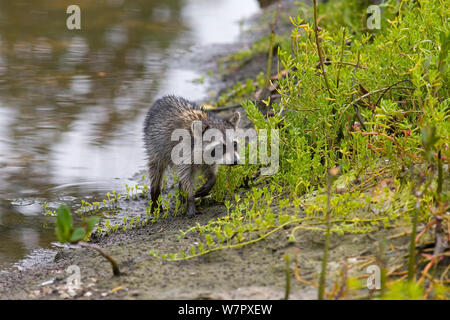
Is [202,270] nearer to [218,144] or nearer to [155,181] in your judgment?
[218,144]

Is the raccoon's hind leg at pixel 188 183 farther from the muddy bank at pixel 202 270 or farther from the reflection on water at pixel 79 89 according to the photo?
the reflection on water at pixel 79 89

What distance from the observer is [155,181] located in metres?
6.47

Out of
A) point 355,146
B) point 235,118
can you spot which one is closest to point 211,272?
point 355,146

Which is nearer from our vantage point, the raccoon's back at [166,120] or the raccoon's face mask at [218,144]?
the raccoon's face mask at [218,144]

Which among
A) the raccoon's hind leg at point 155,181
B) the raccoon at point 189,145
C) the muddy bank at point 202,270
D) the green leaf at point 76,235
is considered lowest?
the muddy bank at point 202,270

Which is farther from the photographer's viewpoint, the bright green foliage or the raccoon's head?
the raccoon's head

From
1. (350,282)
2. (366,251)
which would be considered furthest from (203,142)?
(350,282)

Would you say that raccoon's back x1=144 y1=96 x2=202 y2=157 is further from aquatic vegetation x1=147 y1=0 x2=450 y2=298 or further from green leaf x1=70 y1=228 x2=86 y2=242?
green leaf x1=70 y1=228 x2=86 y2=242

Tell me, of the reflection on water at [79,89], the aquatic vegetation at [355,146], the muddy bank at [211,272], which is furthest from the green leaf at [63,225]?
the reflection on water at [79,89]

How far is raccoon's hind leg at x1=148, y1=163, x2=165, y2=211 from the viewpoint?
646 cm

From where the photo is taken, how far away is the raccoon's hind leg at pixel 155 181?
21.2ft

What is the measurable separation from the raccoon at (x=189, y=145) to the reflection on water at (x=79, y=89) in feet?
3.24

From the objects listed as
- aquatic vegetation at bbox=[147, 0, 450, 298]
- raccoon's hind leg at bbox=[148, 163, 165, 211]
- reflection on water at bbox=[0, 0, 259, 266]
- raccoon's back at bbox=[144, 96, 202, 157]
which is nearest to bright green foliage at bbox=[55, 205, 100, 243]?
aquatic vegetation at bbox=[147, 0, 450, 298]

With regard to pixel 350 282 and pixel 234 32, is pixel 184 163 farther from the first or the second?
pixel 234 32
